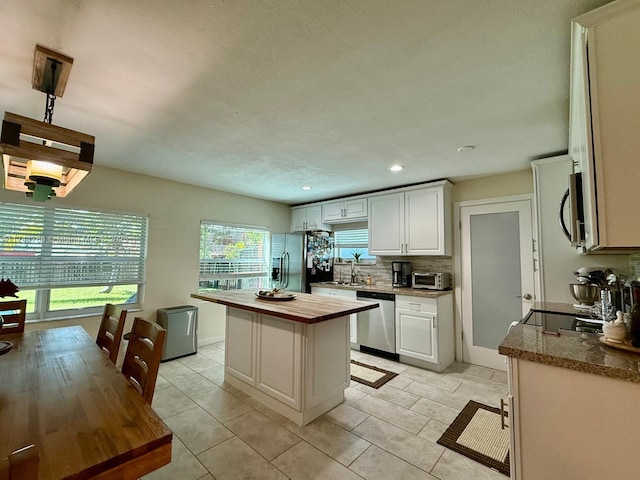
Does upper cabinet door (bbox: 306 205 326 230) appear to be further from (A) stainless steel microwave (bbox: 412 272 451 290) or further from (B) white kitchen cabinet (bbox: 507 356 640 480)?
(B) white kitchen cabinet (bbox: 507 356 640 480)

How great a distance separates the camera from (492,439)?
7.10 ft

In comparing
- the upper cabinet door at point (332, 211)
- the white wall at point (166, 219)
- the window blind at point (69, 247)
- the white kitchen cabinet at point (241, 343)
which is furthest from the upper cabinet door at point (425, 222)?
the window blind at point (69, 247)

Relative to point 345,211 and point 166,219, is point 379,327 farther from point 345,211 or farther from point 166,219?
point 166,219

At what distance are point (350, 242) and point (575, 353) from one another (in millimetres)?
3889

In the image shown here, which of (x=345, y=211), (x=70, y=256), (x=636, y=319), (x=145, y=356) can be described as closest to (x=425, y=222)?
(x=345, y=211)

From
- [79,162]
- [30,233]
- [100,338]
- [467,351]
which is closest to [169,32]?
[79,162]

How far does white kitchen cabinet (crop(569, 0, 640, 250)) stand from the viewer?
42.8 inches

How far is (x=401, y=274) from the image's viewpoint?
4188mm

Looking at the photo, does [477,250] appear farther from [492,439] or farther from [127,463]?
[127,463]

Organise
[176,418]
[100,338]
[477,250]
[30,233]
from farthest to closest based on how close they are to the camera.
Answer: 1. [477,250]
2. [30,233]
3. [176,418]
4. [100,338]

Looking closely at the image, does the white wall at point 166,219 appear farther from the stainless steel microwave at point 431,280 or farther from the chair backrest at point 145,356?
the stainless steel microwave at point 431,280

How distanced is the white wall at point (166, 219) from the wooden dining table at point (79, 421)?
7.90 ft

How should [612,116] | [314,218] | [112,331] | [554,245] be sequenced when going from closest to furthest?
[612,116], [112,331], [554,245], [314,218]

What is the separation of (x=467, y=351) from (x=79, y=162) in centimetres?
424
